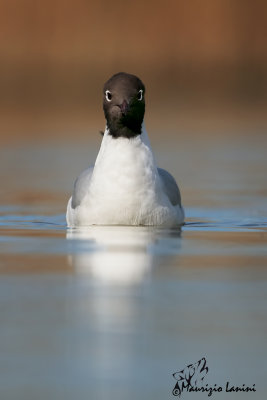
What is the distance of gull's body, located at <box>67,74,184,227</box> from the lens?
848cm

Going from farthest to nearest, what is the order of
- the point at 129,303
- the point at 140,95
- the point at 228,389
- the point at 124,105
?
1. the point at 140,95
2. the point at 124,105
3. the point at 129,303
4. the point at 228,389

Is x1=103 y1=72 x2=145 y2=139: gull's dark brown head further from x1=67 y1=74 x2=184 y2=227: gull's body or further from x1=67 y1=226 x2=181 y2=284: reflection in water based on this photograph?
x1=67 y1=226 x2=181 y2=284: reflection in water

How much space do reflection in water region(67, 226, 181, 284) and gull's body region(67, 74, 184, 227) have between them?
92 millimetres

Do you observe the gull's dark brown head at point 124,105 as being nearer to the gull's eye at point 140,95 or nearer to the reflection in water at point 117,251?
the gull's eye at point 140,95

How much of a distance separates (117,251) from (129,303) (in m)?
1.57

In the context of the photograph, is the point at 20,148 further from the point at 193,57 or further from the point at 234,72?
the point at 193,57

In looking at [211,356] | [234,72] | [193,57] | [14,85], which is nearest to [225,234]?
[211,356]

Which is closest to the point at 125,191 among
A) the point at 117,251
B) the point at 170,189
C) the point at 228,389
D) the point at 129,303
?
the point at 170,189

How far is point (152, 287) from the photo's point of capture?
239 inches

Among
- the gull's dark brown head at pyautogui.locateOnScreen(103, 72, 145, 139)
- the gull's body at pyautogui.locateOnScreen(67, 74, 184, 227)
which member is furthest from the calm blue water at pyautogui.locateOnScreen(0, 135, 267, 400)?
the gull's dark brown head at pyautogui.locateOnScreen(103, 72, 145, 139)

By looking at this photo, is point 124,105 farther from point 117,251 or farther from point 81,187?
point 117,251

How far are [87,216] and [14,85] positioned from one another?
68.1 feet

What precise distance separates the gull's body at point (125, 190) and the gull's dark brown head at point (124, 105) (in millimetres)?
21

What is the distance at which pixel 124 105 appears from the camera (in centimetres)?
845
